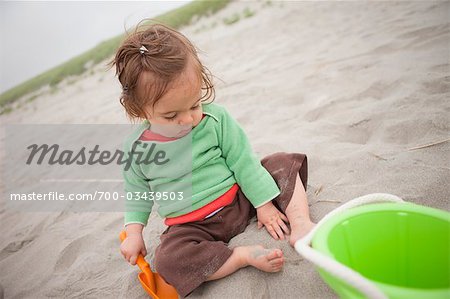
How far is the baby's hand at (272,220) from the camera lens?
1.24m

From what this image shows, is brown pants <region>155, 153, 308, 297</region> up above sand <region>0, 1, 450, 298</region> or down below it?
above

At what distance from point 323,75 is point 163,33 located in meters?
1.68

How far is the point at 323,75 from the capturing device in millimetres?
2613

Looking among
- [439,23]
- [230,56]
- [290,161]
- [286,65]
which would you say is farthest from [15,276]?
[230,56]

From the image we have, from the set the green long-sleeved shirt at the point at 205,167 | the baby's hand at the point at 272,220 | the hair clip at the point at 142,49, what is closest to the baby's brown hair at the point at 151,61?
the hair clip at the point at 142,49

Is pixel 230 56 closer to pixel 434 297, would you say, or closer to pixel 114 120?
pixel 114 120

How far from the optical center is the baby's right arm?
1.31 meters

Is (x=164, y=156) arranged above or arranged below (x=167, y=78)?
below

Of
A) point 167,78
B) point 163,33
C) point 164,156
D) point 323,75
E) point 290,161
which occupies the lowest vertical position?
point 323,75

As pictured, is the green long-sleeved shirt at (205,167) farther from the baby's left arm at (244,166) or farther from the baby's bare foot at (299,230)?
the baby's bare foot at (299,230)

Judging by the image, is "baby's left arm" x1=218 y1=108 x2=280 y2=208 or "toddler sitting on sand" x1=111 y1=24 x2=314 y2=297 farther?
"baby's left arm" x1=218 y1=108 x2=280 y2=208

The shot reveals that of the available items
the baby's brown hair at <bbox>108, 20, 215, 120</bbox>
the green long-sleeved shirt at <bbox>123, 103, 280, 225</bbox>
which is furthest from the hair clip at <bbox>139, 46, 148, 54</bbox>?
the green long-sleeved shirt at <bbox>123, 103, 280, 225</bbox>

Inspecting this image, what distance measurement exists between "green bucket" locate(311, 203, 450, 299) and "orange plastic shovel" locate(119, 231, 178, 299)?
0.66 meters

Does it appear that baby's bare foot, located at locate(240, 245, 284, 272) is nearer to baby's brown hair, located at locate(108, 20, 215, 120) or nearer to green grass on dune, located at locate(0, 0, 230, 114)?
baby's brown hair, located at locate(108, 20, 215, 120)
